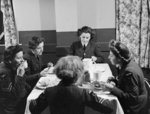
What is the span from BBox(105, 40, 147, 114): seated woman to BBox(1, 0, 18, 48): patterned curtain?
2363mm

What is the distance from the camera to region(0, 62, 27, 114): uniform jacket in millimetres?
2150

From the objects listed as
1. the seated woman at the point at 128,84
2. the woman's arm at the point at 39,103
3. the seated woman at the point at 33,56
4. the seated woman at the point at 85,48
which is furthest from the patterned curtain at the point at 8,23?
the woman's arm at the point at 39,103

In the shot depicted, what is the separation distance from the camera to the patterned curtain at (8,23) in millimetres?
3961

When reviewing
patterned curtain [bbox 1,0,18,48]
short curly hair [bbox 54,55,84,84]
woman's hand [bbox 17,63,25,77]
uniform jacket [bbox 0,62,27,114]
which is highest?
patterned curtain [bbox 1,0,18,48]

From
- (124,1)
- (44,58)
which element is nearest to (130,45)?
(124,1)

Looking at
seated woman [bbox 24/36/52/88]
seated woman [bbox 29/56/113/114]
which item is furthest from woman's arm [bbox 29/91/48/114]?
seated woman [bbox 24/36/52/88]

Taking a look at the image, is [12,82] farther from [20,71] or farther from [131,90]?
[131,90]

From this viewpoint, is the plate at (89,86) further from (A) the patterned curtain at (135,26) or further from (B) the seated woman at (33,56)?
(A) the patterned curtain at (135,26)

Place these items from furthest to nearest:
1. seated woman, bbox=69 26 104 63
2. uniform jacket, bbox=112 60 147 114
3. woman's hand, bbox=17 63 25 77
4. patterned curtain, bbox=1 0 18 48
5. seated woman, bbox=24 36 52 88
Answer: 1. patterned curtain, bbox=1 0 18 48
2. seated woman, bbox=69 26 104 63
3. seated woman, bbox=24 36 52 88
4. woman's hand, bbox=17 63 25 77
5. uniform jacket, bbox=112 60 147 114

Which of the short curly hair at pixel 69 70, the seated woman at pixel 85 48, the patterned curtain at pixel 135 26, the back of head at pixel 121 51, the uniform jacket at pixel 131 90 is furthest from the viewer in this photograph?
the patterned curtain at pixel 135 26

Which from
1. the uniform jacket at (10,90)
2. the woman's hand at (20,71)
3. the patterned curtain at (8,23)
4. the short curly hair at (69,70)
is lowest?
the uniform jacket at (10,90)

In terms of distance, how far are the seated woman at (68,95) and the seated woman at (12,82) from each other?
0.65 metres

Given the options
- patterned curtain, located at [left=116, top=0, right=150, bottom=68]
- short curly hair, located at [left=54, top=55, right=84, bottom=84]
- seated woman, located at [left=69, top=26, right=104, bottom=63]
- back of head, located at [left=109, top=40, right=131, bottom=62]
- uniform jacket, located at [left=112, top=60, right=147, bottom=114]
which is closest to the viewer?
short curly hair, located at [left=54, top=55, right=84, bottom=84]

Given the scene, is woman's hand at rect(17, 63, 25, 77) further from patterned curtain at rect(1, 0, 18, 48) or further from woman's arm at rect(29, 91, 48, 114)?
patterned curtain at rect(1, 0, 18, 48)
